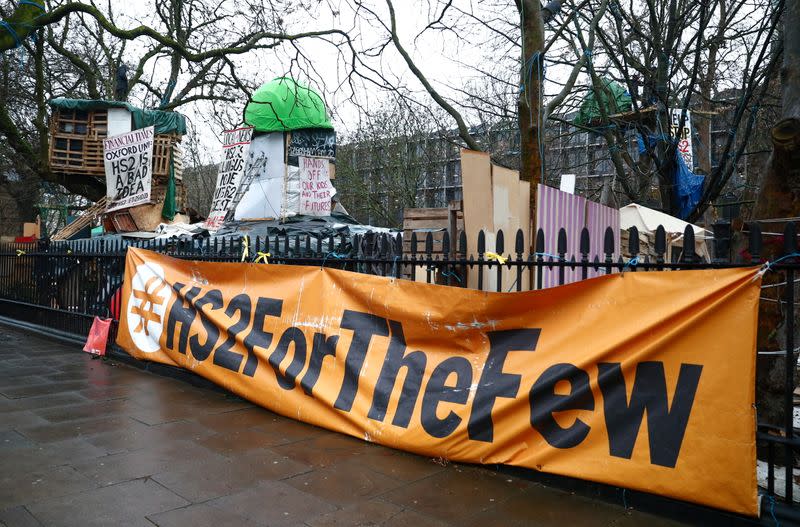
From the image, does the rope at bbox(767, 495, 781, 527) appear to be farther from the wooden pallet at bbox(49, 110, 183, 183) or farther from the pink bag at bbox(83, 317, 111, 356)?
the wooden pallet at bbox(49, 110, 183, 183)

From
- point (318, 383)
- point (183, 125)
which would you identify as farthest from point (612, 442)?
point (183, 125)

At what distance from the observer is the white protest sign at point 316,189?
17.4 metres

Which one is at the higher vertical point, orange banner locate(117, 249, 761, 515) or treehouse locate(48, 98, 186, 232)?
treehouse locate(48, 98, 186, 232)

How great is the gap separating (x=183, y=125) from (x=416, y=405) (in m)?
17.6

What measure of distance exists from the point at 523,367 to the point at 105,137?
18.6m

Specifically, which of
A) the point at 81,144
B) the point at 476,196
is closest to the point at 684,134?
the point at 476,196

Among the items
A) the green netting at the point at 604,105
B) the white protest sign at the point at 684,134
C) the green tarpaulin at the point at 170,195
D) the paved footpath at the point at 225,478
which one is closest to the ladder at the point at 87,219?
the green tarpaulin at the point at 170,195

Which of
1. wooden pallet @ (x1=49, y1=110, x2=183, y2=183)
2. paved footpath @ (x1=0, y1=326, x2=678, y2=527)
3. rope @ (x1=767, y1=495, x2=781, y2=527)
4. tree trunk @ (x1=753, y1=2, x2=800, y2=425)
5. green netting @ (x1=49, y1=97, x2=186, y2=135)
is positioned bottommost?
paved footpath @ (x1=0, y1=326, x2=678, y2=527)

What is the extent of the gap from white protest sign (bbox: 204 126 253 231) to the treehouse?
230 cm

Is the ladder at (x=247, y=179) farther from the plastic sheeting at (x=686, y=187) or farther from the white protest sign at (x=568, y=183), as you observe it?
the plastic sheeting at (x=686, y=187)

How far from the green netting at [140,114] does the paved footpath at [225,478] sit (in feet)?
48.0

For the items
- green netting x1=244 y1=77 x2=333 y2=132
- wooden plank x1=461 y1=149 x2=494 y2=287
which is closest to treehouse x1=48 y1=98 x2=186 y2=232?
green netting x1=244 y1=77 x2=333 y2=132

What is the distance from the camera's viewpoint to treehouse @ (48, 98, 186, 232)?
61.8 ft

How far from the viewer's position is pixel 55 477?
4094mm
